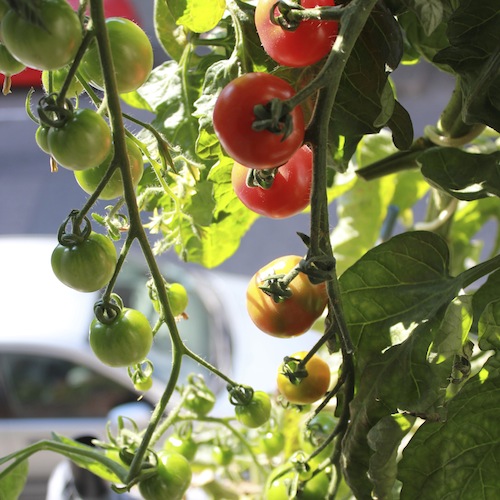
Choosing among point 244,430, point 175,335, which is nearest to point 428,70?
point 244,430

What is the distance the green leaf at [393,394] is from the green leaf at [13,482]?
0.20 metres

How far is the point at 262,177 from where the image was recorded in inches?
12.6

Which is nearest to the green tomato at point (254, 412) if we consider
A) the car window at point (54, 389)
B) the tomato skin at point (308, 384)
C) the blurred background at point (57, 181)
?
the tomato skin at point (308, 384)

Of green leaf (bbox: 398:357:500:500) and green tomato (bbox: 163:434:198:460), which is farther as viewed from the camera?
green tomato (bbox: 163:434:198:460)

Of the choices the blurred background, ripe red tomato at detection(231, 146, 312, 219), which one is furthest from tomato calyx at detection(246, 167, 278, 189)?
the blurred background

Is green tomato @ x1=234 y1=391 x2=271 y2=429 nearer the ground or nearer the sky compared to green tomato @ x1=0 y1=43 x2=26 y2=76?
nearer the ground

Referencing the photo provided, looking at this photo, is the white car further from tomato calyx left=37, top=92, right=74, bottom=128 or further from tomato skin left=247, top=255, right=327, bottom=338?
tomato calyx left=37, top=92, right=74, bottom=128

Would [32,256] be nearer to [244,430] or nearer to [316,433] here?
[244,430]

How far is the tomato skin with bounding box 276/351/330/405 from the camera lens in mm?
395

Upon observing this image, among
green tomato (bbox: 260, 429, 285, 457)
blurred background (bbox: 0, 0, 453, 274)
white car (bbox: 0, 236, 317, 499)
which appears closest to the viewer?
green tomato (bbox: 260, 429, 285, 457)

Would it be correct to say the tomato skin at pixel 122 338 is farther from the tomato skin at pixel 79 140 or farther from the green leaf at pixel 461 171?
the green leaf at pixel 461 171

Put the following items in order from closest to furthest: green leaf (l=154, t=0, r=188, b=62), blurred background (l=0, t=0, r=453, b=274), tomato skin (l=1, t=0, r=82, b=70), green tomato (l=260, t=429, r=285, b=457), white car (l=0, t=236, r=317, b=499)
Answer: tomato skin (l=1, t=0, r=82, b=70) < green leaf (l=154, t=0, r=188, b=62) < green tomato (l=260, t=429, r=285, b=457) < white car (l=0, t=236, r=317, b=499) < blurred background (l=0, t=0, r=453, b=274)

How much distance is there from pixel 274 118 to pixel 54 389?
1853 mm

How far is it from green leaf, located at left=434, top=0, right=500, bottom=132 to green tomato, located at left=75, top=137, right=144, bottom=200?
0.55ft
